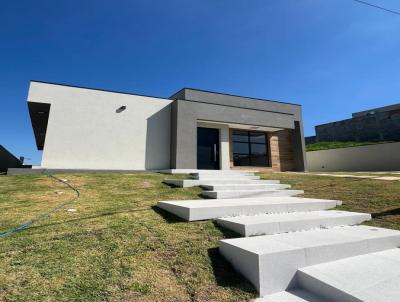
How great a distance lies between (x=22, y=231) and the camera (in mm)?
2842

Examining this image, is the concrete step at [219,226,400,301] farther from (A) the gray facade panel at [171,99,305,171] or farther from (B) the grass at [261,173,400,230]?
(A) the gray facade panel at [171,99,305,171]

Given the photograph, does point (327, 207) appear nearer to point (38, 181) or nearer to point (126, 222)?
point (126, 222)

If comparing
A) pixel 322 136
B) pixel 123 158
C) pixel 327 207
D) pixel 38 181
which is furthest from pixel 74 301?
pixel 322 136

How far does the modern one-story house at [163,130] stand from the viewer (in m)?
9.91

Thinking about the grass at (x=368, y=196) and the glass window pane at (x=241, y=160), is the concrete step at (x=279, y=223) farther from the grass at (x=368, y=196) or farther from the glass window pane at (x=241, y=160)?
the glass window pane at (x=241, y=160)

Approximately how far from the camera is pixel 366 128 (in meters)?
23.2

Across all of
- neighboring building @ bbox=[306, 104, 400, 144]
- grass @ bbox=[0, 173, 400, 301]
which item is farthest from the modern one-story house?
neighboring building @ bbox=[306, 104, 400, 144]

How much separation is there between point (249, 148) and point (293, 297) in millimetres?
12704

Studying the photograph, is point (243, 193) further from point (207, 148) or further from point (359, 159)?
point (359, 159)

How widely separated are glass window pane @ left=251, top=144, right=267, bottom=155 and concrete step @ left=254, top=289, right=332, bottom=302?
1267cm

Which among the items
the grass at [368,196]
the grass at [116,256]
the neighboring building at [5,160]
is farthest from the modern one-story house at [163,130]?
the grass at [368,196]

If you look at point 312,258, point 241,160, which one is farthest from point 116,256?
point 241,160

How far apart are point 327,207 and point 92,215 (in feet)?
13.9

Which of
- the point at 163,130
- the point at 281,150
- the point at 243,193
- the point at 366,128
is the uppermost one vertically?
the point at 366,128
